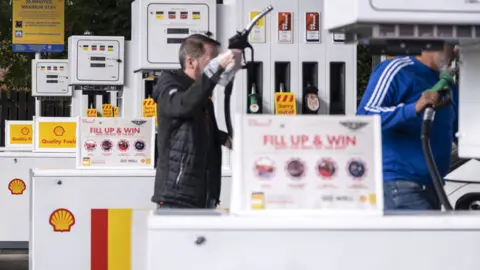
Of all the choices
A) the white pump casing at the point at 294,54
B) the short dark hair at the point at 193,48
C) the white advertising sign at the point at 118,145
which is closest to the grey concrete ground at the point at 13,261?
the white advertising sign at the point at 118,145

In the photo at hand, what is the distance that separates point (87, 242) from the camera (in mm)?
9664

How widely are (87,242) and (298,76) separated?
2.22m

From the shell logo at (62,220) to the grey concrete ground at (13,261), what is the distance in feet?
17.0

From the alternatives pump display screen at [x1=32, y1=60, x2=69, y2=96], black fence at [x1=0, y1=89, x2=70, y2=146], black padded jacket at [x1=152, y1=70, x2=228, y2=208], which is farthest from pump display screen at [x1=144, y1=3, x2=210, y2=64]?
black fence at [x1=0, y1=89, x2=70, y2=146]

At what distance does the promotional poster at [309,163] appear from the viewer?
4410 mm

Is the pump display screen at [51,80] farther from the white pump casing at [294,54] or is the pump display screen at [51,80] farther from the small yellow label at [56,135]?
the white pump casing at [294,54]

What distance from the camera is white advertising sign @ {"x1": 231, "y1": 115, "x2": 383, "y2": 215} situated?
4.41m

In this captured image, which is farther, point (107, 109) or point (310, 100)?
point (107, 109)

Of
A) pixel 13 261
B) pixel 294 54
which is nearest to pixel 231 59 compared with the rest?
pixel 294 54

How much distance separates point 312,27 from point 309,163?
4.55 meters

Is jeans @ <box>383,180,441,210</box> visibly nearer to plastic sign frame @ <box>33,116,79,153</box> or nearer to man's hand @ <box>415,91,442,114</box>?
man's hand @ <box>415,91,442,114</box>

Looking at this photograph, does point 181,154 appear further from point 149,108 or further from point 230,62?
point 149,108

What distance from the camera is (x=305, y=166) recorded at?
4449 mm

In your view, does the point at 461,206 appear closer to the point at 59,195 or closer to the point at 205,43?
the point at 59,195
